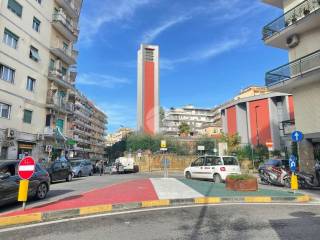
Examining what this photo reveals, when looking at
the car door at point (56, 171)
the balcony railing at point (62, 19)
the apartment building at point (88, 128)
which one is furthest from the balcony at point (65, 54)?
the apartment building at point (88, 128)

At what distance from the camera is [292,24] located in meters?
19.0

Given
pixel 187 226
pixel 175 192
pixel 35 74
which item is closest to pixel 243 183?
pixel 175 192

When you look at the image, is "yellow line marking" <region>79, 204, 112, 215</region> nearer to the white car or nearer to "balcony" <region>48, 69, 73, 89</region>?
the white car

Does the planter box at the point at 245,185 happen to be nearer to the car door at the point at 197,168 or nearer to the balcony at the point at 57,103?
the car door at the point at 197,168

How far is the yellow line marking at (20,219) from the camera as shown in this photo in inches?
279

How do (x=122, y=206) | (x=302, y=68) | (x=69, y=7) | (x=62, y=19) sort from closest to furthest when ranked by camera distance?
(x=122, y=206) → (x=302, y=68) → (x=62, y=19) → (x=69, y=7)

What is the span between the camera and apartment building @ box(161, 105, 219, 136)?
119225mm

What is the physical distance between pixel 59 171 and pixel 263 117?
53.1 m

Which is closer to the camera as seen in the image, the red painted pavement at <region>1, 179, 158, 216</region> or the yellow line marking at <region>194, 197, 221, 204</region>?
the red painted pavement at <region>1, 179, 158, 216</region>

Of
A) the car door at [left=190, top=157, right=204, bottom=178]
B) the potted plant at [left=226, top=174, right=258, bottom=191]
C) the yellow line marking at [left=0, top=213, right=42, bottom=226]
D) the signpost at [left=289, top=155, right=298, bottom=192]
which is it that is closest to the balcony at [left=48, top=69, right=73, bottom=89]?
the car door at [left=190, top=157, right=204, bottom=178]

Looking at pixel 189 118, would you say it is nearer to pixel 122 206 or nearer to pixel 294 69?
pixel 294 69

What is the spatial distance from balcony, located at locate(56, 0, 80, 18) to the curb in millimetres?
30558

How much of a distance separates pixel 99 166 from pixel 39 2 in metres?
18.8

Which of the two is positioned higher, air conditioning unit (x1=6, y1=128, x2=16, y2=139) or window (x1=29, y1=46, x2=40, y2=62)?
→ window (x1=29, y1=46, x2=40, y2=62)
